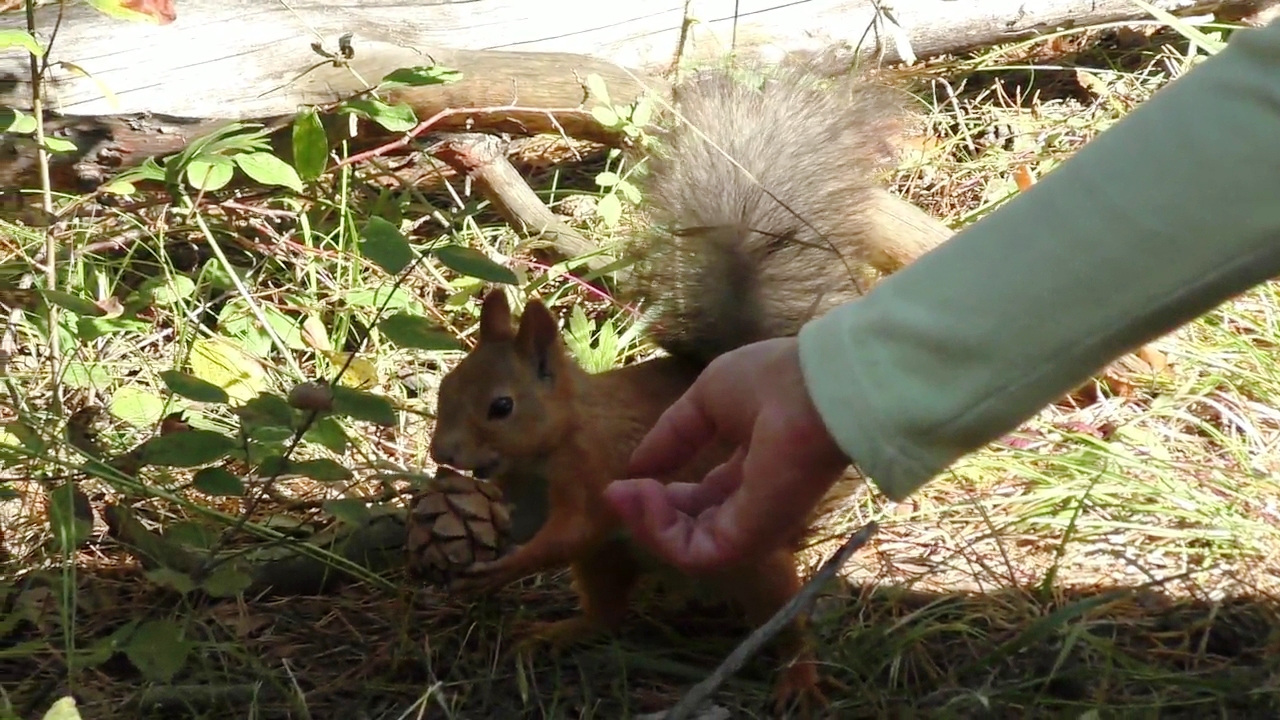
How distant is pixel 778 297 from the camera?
205 cm

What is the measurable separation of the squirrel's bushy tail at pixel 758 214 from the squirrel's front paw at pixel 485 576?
1.66ft

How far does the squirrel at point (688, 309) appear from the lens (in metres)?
1.90

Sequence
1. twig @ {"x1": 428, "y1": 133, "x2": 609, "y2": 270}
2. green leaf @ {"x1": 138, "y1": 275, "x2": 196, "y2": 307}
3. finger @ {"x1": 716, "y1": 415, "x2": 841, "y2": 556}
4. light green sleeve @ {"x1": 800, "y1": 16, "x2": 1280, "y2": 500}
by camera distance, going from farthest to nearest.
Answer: twig @ {"x1": 428, "y1": 133, "x2": 609, "y2": 270} < green leaf @ {"x1": 138, "y1": 275, "x2": 196, "y2": 307} < finger @ {"x1": 716, "y1": 415, "x2": 841, "y2": 556} < light green sleeve @ {"x1": 800, "y1": 16, "x2": 1280, "y2": 500}

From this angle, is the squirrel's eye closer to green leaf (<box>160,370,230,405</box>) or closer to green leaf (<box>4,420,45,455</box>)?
green leaf (<box>160,370,230,405</box>)

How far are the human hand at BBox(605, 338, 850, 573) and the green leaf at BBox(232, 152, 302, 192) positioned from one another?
3.33 feet

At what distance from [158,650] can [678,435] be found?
0.64 m

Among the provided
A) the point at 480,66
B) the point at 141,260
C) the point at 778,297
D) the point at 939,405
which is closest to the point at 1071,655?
the point at 778,297

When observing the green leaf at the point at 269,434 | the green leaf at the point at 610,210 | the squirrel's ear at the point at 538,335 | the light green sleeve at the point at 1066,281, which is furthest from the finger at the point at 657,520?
the green leaf at the point at 610,210

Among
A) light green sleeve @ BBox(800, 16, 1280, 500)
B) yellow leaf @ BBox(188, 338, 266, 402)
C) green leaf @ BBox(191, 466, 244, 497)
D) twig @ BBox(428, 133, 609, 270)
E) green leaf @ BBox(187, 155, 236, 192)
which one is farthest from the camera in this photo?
twig @ BBox(428, 133, 609, 270)

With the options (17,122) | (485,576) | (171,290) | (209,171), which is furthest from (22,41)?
(485,576)

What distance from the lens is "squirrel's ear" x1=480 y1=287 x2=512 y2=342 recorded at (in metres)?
2.04

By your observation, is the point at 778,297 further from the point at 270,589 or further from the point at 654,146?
the point at 270,589

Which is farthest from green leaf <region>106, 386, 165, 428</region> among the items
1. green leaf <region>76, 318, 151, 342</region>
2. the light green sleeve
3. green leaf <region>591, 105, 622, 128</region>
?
the light green sleeve

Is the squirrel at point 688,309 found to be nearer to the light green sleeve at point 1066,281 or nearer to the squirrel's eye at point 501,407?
the squirrel's eye at point 501,407
